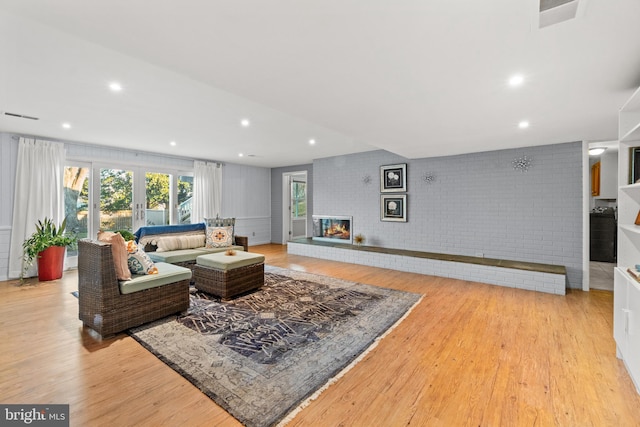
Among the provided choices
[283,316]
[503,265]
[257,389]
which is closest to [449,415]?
[257,389]

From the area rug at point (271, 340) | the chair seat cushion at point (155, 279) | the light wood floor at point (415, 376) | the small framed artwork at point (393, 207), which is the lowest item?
the light wood floor at point (415, 376)

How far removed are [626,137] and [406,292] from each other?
2.72m

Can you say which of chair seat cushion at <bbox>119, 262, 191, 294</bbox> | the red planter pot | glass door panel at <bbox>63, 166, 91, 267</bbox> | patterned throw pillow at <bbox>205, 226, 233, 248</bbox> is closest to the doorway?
patterned throw pillow at <bbox>205, 226, 233, 248</bbox>

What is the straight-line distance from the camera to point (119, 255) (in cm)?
274

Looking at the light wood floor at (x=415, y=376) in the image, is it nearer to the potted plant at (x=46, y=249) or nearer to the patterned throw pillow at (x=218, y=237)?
the potted plant at (x=46, y=249)

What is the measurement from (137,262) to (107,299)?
1.59 feet

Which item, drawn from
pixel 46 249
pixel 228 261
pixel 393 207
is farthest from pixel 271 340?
pixel 46 249

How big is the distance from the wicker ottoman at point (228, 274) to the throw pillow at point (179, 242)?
111 centimetres

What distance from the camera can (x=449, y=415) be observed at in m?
1.65

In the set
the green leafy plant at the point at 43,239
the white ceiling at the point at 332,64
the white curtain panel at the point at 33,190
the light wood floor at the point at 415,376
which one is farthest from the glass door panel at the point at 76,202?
the light wood floor at the point at 415,376

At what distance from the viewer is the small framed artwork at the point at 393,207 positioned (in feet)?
19.0

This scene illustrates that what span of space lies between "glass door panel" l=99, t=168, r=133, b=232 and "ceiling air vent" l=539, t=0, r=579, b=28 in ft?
22.6

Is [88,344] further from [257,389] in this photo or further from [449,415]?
[449,415]

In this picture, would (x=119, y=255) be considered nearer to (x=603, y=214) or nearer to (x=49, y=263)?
(x=49, y=263)
